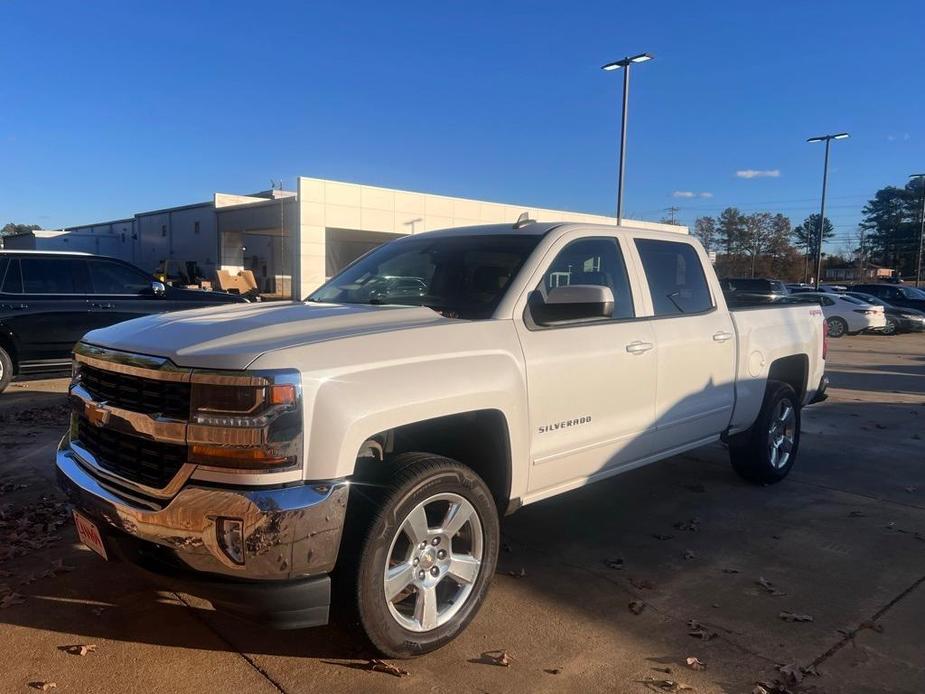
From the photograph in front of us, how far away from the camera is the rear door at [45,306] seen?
9.19 meters

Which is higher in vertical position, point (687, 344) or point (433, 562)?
point (687, 344)

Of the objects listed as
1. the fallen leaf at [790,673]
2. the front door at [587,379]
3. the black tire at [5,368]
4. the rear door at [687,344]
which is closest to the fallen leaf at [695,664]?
the fallen leaf at [790,673]

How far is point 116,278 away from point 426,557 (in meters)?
8.57

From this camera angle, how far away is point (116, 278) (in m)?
10.1

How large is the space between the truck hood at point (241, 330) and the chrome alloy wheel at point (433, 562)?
862mm

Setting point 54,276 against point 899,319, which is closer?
point 54,276

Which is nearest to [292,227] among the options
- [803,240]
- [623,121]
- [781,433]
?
[623,121]

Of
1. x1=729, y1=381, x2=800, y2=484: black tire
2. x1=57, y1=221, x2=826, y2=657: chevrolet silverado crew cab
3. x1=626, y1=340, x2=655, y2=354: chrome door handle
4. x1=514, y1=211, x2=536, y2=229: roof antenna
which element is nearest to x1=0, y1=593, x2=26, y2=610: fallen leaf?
x1=57, y1=221, x2=826, y2=657: chevrolet silverado crew cab

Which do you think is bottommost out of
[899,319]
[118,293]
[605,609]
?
[605,609]

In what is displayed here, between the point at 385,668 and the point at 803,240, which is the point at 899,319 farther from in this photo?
the point at 803,240

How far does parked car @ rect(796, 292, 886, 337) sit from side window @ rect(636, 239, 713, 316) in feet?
64.0

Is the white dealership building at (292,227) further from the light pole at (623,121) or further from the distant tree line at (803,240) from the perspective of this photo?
the distant tree line at (803,240)

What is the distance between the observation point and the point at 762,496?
18.4 feet

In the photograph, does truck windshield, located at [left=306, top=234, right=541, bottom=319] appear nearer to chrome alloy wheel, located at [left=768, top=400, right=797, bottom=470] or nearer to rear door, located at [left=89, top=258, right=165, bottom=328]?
chrome alloy wheel, located at [left=768, top=400, right=797, bottom=470]
